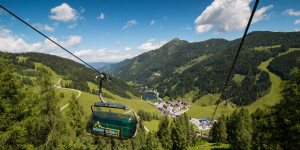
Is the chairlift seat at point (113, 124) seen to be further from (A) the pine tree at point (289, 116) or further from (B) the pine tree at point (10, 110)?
(A) the pine tree at point (289, 116)

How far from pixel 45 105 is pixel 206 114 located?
178561mm

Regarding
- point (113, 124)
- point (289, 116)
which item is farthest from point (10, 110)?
point (289, 116)

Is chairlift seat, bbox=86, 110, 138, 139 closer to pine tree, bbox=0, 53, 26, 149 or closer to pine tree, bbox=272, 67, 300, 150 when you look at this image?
pine tree, bbox=0, 53, 26, 149

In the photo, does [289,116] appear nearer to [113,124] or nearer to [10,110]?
[113,124]

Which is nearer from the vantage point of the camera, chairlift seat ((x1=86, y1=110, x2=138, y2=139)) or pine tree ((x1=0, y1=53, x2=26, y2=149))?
chairlift seat ((x1=86, y1=110, x2=138, y2=139))

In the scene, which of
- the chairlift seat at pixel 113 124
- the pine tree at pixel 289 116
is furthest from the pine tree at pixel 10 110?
the pine tree at pixel 289 116

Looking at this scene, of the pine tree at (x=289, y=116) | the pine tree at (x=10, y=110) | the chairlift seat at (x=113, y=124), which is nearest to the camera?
the chairlift seat at (x=113, y=124)

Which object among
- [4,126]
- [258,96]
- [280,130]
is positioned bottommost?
[258,96]

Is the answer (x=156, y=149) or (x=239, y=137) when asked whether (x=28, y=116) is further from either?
(x=239, y=137)

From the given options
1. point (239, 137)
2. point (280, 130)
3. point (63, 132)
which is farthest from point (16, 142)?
point (239, 137)

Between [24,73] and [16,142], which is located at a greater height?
[24,73]

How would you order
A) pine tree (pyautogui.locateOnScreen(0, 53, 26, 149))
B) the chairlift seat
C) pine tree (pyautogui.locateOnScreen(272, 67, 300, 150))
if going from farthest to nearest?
pine tree (pyautogui.locateOnScreen(272, 67, 300, 150)), pine tree (pyautogui.locateOnScreen(0, 53, 26, 149)), the chairlift seat

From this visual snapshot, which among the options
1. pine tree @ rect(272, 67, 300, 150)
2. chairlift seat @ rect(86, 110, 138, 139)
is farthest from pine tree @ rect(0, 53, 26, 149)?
pine tree @ rect(272, 67, 300, 150)

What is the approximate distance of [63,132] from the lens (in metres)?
21.0
